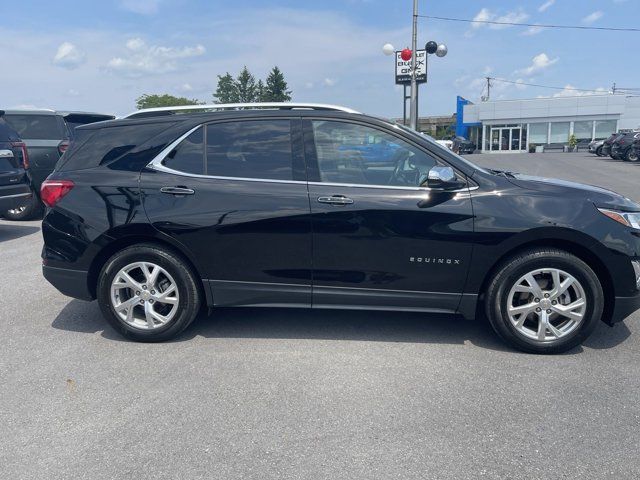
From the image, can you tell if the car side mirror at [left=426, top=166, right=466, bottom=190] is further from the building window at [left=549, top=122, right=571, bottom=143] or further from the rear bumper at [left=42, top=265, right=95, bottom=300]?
the building window at [left=549, top=122, right=571, bottom=143]

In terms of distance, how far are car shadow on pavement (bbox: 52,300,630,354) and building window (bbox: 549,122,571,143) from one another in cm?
5073

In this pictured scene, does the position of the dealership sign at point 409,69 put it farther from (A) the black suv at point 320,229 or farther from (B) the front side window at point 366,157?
(B) the front side window at point 366,157

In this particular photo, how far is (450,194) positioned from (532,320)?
1.15m

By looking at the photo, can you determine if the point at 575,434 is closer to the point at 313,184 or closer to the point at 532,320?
the point at 532,320

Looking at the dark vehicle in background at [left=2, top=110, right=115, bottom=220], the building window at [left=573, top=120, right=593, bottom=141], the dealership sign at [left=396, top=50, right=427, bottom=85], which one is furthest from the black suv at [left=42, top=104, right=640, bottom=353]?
the building window at [left=573, top=120, right=593, bottom=141]

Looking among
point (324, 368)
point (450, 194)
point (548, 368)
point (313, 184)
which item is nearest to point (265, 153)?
point (313, 184)

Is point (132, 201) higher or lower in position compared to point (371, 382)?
higher

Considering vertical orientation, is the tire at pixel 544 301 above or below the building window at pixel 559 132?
below

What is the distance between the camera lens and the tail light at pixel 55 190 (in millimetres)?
4320

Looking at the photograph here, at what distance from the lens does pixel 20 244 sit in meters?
8.31

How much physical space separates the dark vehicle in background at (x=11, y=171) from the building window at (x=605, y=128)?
2023 inches

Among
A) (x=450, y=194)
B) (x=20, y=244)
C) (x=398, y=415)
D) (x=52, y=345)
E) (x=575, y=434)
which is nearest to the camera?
(x=575, y=434)

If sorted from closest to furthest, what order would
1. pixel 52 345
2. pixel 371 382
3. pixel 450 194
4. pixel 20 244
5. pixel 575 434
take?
pixel 575 434, pixel 371 382, pixel 450 194, pixel 52 345, pixel 20 244

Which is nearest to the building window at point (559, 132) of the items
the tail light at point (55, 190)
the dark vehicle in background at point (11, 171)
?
the dark vehicle in background at point (11, 171)
